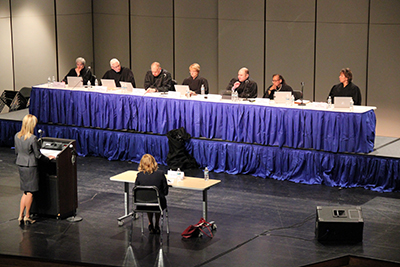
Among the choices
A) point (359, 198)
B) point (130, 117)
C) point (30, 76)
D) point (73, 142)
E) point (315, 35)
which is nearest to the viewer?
point (73, 142)

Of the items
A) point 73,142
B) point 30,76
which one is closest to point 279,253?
point 73,142

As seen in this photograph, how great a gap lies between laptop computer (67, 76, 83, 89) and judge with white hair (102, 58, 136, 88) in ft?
2.43

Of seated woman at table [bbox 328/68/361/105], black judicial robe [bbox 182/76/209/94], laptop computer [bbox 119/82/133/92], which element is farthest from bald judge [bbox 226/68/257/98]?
laptop computer [bbox 119/82/133/92]

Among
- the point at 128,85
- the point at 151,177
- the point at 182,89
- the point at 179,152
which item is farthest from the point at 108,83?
the point at 151,177

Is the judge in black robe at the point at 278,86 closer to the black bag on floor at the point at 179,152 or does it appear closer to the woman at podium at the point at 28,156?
the black bag on floor at the point at 179,152

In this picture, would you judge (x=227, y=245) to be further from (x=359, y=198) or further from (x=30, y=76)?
(x=30, y=76)

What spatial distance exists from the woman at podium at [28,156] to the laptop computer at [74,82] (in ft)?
12.0

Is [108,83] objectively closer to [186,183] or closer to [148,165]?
[186,183]

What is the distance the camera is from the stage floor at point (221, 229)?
6297 millimetres

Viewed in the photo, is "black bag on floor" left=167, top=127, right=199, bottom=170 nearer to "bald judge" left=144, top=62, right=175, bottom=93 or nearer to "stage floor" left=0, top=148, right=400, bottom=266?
"stage floor" left=0, top=148, right=400, bottom=266

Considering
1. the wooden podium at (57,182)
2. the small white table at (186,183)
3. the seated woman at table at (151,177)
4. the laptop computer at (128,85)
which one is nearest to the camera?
the seated woman at table at (151,177)

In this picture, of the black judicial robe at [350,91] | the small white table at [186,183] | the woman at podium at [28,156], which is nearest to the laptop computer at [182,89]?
the black judicial robe at [350,91]

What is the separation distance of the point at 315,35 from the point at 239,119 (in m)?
3.15

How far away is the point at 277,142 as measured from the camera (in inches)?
361
